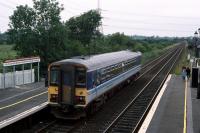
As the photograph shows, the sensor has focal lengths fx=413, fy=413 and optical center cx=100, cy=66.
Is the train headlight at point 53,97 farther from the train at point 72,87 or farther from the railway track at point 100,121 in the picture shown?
the railway track at point 100,121

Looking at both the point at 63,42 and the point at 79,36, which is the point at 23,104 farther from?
the point at 79,36

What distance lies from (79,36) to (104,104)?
4053 centimetres

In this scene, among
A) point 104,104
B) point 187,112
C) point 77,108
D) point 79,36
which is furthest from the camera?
point 79,36

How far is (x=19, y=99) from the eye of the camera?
22750mm

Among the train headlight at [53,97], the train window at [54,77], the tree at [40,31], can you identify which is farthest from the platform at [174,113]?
the tree at [40,31]

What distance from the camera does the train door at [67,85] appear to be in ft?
60.3

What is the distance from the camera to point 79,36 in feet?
208

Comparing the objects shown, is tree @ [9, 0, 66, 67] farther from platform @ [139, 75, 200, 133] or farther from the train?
the train

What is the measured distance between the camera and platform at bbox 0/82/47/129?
1852cm

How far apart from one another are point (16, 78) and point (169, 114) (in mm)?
13676

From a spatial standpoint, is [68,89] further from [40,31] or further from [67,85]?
[40,31]

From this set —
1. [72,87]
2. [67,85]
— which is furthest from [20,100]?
[72,87]

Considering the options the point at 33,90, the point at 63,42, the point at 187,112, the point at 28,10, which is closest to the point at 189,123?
the point at 187,112

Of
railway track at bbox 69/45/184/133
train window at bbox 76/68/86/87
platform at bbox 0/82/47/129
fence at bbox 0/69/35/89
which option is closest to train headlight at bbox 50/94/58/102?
platform at bbox 0/82/47/129
